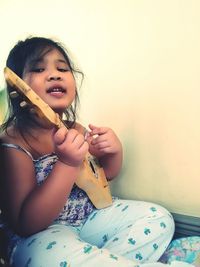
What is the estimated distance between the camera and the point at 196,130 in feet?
2.69

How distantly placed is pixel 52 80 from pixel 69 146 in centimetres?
20

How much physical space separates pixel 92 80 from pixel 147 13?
9.6 inches

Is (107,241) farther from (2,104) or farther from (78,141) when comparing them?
(2,104)


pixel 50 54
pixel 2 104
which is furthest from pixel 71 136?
pixel 2 104

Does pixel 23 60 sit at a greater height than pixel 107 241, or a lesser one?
greater

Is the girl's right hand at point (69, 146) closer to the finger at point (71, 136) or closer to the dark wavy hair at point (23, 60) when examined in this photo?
the finger at point (71, 136)

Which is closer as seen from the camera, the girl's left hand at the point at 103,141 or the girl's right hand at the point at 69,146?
the girl's right hand at the point at 69,146

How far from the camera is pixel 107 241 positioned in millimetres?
744

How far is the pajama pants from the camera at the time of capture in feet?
1.90

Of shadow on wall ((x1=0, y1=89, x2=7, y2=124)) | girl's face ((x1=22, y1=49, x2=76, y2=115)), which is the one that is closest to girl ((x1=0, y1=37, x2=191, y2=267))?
girl's face ((x1=22, y1=49, x2=76, y2=115))

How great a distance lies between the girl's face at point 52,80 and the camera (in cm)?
74

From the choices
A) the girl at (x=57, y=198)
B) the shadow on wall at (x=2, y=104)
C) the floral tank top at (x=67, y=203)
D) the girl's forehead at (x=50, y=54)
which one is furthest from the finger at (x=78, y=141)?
the shadow on wall at (x=2, y=104)

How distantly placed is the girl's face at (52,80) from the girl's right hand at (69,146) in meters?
0.14

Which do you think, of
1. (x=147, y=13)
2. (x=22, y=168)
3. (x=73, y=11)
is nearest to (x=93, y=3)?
(x=73, y=11)
